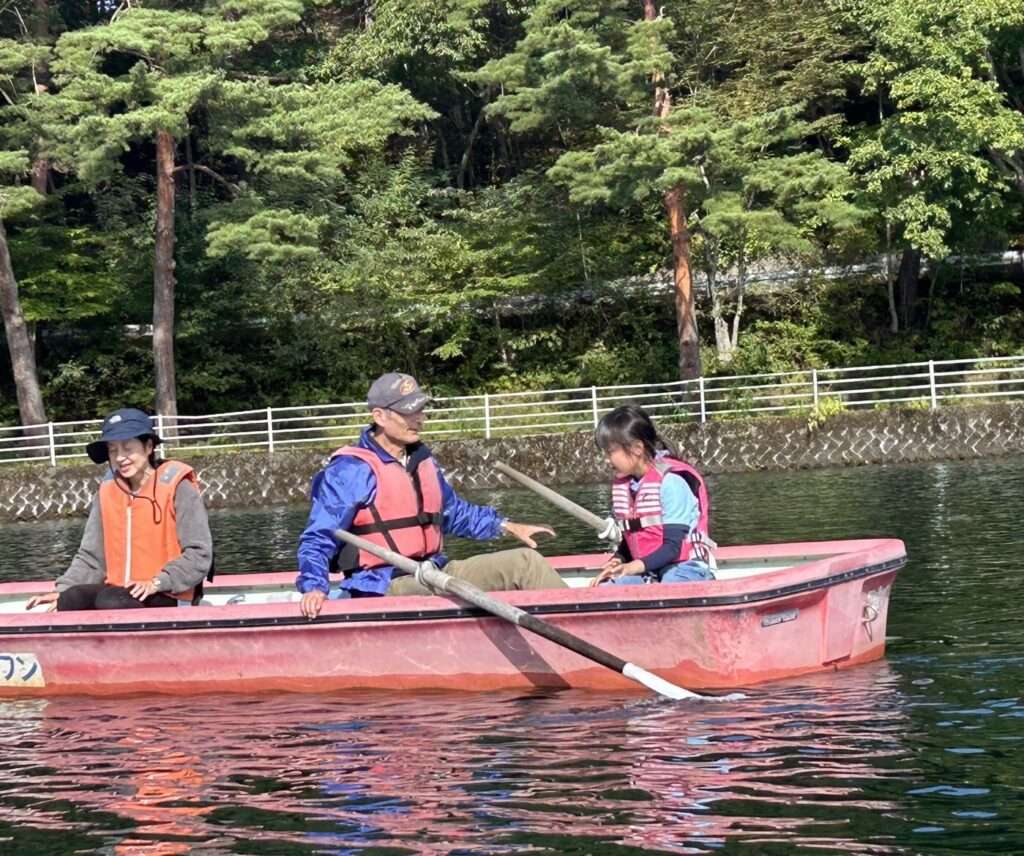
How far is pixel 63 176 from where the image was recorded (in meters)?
40.7

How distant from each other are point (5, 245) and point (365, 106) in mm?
6986

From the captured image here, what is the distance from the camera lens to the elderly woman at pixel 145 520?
9547mm

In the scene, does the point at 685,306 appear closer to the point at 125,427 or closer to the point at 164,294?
the point at 164,294

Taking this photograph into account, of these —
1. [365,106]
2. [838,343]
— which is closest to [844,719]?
[365,106]

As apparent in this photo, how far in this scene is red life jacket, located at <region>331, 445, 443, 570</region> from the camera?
9258 millimetres

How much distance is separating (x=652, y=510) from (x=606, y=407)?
19.8 meters

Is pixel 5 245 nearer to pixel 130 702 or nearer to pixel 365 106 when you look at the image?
pixel 365 106

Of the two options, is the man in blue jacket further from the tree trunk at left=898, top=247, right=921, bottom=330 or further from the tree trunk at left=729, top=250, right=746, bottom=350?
the tree trunk at left=898, top=247, right=921, bottom=330

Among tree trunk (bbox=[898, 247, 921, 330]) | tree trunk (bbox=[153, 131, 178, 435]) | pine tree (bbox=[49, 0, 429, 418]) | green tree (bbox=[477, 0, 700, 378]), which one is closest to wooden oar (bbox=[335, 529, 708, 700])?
green tree (bbox=[477, 0, 700, 378])

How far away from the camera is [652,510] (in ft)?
29.5

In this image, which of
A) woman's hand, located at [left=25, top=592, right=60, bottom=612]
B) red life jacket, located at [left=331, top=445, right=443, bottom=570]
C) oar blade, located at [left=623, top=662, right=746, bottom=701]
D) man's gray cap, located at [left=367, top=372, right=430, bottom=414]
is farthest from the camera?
woman's hand, located at [left=25, top=592, right=60, bottom=612]

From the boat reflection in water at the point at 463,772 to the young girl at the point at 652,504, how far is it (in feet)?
2.56

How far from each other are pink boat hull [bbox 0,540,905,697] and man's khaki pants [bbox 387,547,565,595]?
9.2 inches

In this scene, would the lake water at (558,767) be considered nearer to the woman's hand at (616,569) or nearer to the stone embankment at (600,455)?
the woman's hand at (616,569)
